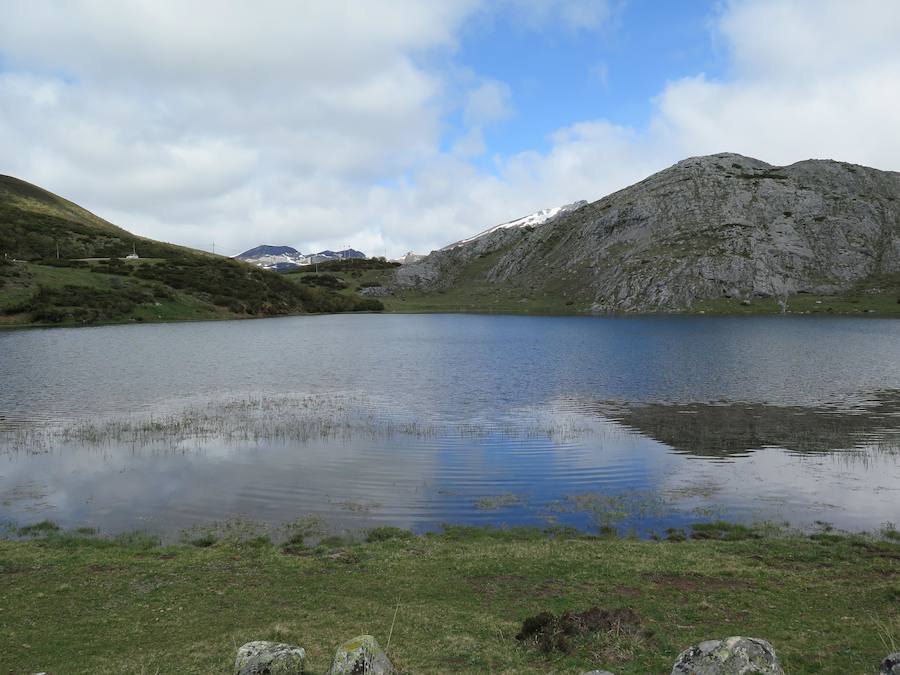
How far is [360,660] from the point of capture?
11.6 metres

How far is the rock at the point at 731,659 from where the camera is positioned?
35.0 ft

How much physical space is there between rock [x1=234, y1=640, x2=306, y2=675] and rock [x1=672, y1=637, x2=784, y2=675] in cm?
782

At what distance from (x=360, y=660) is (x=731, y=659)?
7200mm

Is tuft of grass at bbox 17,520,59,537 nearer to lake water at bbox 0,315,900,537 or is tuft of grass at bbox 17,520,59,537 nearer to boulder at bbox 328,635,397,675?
lake water at bbox 0,315,900,537

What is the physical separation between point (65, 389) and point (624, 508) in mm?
56229

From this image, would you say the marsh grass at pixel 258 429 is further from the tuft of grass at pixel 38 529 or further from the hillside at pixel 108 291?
the hillside at pixel 108 291

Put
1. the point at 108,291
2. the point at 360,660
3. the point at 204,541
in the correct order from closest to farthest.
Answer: the point at 360,660, the point at 204,541, the point at 108,291

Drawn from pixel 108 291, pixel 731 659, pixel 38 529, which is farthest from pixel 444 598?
pixel 108 291

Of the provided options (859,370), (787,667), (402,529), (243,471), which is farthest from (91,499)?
(859,370)

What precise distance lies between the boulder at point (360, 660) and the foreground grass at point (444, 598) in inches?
46.0

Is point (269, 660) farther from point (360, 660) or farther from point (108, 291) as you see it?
point (108, 291)

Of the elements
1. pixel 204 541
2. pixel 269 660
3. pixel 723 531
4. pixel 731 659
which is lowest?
pixel 204 541

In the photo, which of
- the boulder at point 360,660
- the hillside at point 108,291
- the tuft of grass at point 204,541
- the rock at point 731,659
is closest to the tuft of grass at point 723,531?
the rock at point 731,659

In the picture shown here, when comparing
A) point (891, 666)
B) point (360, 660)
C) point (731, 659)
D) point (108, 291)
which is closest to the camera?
point (891, 666)
